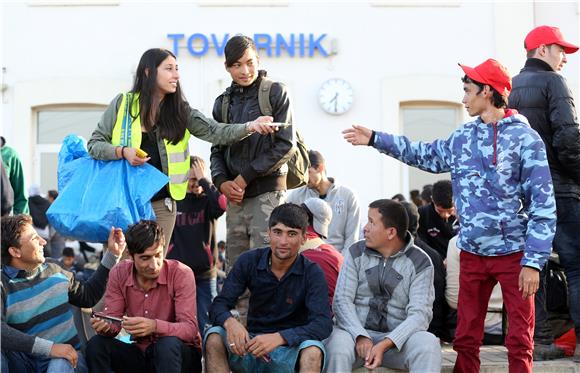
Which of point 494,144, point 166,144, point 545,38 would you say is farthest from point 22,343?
point 545,38

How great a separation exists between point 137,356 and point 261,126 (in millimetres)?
1559

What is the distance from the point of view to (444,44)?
562 inches

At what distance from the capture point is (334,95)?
1412cm

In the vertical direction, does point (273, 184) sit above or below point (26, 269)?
above

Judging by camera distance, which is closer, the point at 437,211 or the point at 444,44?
the point at 437,211

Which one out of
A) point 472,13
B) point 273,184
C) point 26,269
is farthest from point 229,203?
point 472,13

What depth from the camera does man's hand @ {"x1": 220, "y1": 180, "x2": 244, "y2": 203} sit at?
6387 mm

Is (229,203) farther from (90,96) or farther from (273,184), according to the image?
(90,96)

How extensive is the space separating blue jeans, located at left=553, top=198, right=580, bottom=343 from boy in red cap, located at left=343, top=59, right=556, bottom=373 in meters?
0.95

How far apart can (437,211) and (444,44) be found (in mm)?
Result: 6566

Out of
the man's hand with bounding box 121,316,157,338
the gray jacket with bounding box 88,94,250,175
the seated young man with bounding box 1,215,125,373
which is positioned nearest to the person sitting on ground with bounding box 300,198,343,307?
the gray jacket with bounding box 88,94,250,175

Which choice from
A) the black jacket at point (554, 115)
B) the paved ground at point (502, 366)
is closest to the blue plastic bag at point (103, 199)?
the paved ground at point (502, 366)

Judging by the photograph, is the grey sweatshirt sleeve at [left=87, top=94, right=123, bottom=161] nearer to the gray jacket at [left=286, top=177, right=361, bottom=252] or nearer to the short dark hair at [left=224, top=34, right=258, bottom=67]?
the short dark hair at [left=224, top=34, right=258, bottom=67]

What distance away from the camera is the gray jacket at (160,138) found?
20.3 feet
